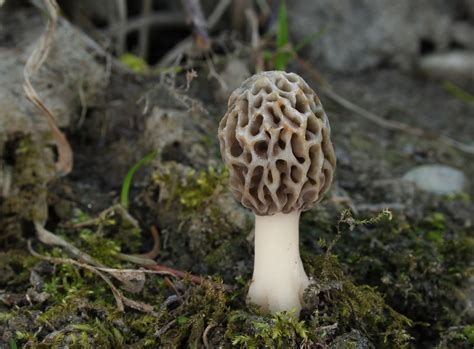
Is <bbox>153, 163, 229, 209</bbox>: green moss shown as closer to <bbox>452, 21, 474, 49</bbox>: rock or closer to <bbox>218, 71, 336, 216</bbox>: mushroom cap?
<bbox>218, 71, 336, 216</bbox>: mushroom cap

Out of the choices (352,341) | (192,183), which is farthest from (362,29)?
(352,341)

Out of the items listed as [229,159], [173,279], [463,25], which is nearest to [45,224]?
[173,279]

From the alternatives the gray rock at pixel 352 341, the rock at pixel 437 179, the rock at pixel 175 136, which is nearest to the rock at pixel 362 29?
the rock at pixel 437 179

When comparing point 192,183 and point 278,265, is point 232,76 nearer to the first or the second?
point 192,183

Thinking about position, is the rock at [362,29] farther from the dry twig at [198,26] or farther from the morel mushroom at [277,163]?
the morel mushroom at [277,163]

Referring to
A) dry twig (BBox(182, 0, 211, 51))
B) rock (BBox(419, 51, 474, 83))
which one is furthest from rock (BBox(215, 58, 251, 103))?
rock (BBox(419, 51, 474, 83))

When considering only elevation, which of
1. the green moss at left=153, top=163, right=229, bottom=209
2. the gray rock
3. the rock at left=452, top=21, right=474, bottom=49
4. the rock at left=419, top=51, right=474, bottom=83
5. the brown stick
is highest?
the rock at left=452, top=21, right=474, bottom=49
